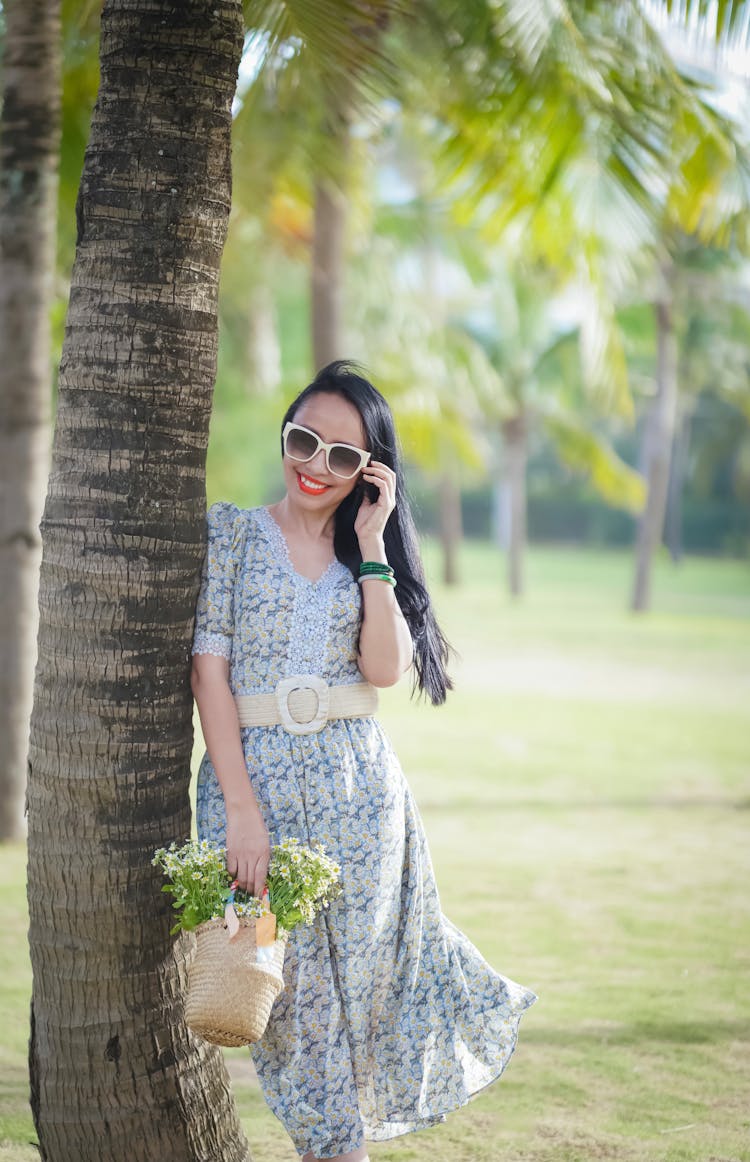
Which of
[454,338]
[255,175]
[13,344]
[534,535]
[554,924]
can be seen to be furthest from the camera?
[534,535]

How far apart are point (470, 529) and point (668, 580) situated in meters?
26.0

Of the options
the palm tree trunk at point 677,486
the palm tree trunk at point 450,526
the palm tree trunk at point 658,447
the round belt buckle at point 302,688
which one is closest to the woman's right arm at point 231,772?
the round belt buckle at point 302,688

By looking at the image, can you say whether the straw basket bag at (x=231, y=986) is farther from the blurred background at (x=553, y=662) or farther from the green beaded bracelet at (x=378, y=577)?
the blurred background at (x=553, y=662)

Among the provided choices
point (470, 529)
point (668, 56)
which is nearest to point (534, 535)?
point (470, 529)

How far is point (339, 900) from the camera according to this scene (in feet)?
10.1

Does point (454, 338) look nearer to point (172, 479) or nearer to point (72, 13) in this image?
point (72, 13)

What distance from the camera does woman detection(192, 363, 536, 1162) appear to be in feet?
10.0

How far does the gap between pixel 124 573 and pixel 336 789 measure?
2.30 ft

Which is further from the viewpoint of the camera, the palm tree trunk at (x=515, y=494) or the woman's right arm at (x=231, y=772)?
the palm tree trunk at (x=515, y=494)

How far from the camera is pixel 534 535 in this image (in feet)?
214

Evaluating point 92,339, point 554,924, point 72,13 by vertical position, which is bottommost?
point 554,924

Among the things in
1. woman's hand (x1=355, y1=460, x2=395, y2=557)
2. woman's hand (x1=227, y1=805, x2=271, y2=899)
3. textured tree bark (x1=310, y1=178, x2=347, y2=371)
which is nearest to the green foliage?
woman's hand (x1=227, y1=805, x2=271, y2=899)

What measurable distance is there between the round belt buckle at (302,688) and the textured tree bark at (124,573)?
9.6 inches

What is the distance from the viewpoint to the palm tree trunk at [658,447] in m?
26.3
